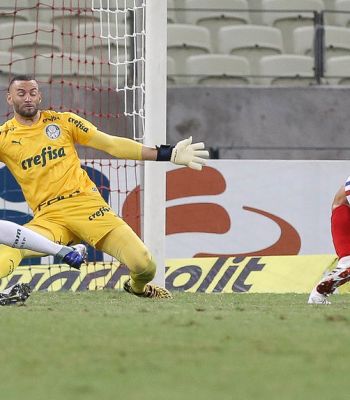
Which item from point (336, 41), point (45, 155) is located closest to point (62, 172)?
point (45, 155)

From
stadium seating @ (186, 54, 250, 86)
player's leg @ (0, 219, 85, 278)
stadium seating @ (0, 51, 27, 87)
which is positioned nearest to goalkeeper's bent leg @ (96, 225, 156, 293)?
player's leg @ (0, 219, 85, 278)

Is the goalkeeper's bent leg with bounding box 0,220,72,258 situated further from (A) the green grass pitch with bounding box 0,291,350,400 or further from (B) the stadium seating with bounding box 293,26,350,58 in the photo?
(B) the stadium seating with bounding box 293,26,350,58

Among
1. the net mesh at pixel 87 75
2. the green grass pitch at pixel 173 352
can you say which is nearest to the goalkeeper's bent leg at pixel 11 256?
the green grass pitch at pixel 173 352

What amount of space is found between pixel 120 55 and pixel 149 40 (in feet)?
11.7

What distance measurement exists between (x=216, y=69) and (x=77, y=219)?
612 cm

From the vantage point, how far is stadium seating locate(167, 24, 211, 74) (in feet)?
49.7

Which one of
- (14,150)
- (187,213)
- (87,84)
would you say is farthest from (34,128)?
(87,84)

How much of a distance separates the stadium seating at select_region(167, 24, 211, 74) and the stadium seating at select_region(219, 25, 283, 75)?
28cm

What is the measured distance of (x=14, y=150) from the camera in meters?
9.29

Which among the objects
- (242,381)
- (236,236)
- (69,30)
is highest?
(69,30)

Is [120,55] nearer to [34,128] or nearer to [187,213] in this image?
[187,213]

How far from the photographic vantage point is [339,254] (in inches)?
353

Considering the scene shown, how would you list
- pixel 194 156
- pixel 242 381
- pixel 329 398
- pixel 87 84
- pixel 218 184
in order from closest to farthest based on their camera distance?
pixel 329 398, pixel 242 381, pixel 194 156, pixel 218 184, pixel 87 84

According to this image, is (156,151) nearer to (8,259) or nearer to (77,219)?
(77,219)
